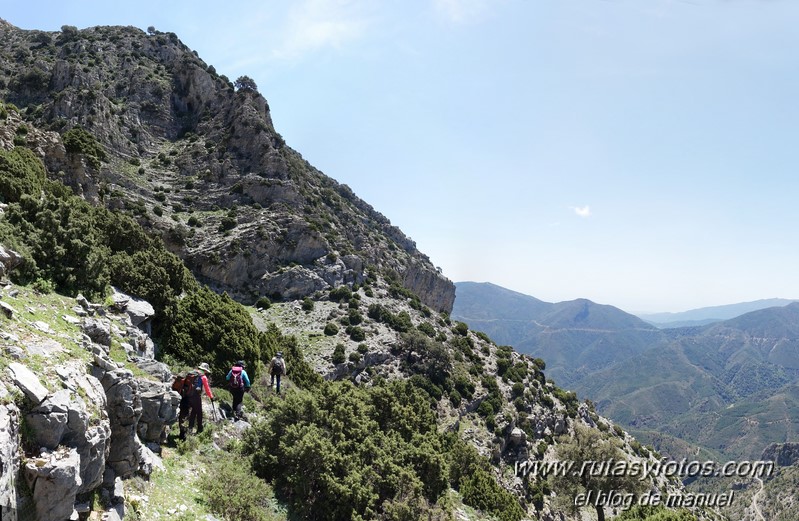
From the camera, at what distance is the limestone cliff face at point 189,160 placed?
5259 centimetres

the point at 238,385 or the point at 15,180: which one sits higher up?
the point at 15,180

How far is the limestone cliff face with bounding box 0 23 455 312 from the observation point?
5259cm

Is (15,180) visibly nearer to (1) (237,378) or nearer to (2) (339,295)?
(1) (237,378)

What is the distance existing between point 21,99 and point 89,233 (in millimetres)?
62238

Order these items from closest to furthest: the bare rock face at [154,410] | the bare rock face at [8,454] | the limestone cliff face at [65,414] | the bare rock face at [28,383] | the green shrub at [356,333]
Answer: the bare rock face at [8,454]
the limestone cliff face at [65,414]
the bare rock face at [28,383]
the bare rock face at [154,410]
the green shrub at [356,333]

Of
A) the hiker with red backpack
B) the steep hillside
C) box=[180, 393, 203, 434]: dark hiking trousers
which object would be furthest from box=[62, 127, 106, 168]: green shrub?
box=[180, 393, 203, 434]: dark hiking trousers

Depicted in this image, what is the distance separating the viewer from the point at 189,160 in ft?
206

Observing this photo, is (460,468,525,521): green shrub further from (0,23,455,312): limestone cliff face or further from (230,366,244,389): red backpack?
(0,23,455,312): limestone cliff face

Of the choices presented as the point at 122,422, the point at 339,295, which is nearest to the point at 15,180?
the point at 122,422

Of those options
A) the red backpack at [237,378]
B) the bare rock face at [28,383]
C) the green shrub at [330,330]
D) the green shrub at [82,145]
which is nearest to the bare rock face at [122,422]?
the bare rock face at [28,383]

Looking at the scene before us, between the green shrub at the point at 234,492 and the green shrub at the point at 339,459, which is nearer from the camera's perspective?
the green shrub at the point at 234,492

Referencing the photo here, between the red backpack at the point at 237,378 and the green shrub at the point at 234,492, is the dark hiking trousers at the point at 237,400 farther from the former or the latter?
the green shrub at the point at 234,492

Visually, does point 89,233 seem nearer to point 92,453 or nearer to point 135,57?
point 92,453

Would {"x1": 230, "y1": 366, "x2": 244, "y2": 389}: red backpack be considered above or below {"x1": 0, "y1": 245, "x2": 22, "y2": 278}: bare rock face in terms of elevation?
below
